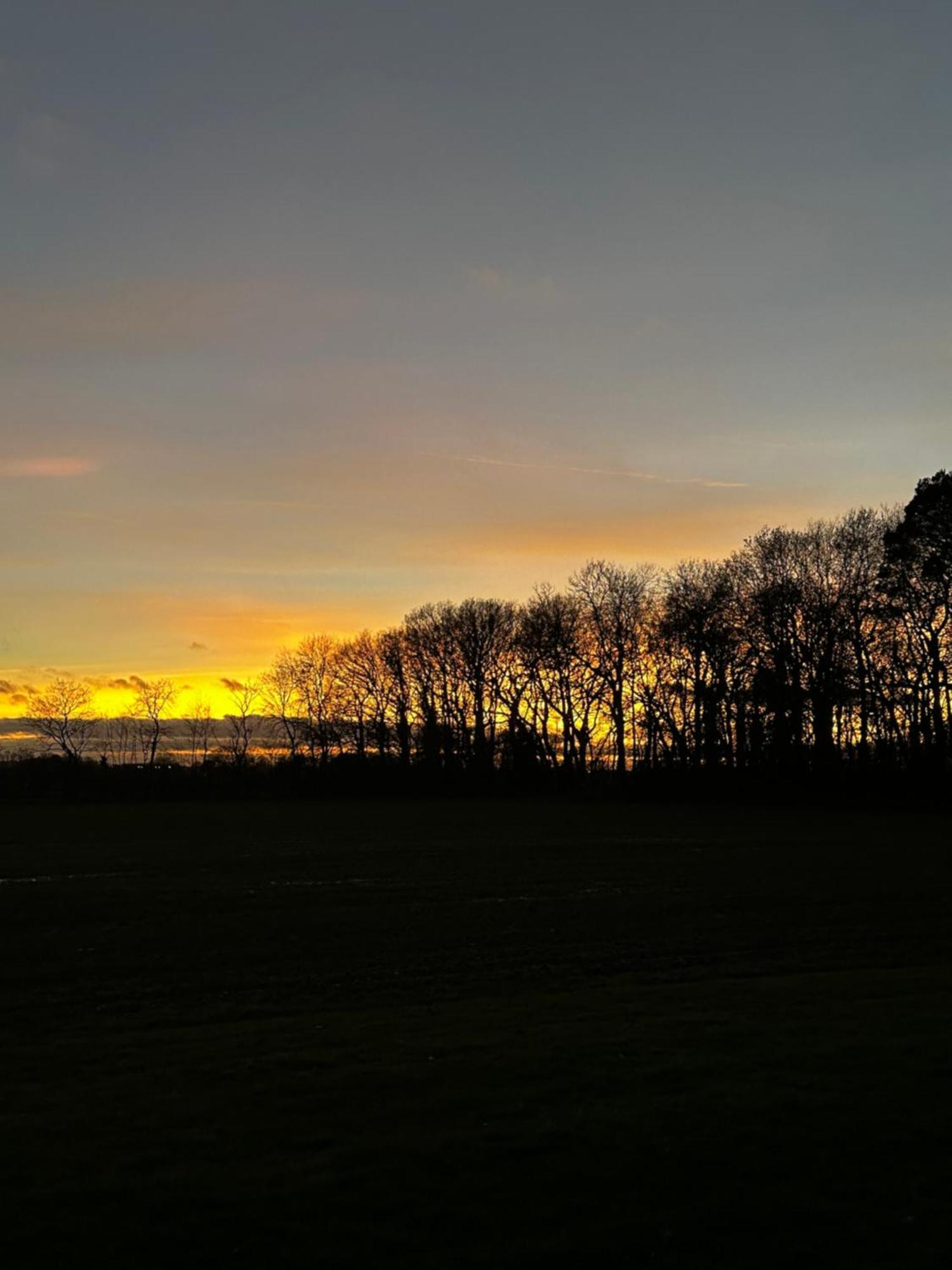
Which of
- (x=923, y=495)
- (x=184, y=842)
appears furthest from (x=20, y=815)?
(x=923, y=495)

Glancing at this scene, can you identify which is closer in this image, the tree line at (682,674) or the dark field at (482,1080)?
the dark field at (482,1080)

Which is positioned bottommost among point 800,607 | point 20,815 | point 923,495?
point 20,815

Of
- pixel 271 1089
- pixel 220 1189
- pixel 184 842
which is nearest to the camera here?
pixel 220 1189

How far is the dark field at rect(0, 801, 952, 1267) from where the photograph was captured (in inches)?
297

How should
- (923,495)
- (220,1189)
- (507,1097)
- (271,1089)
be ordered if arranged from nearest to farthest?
1. (220,1189)
2. (507,1097)
3. (271,1089)
4. (923,495)

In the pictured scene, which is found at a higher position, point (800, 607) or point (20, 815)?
point (800, 607)

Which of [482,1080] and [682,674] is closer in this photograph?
[482,1080]

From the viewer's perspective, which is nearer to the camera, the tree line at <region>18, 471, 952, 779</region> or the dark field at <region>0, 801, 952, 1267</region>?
the dark field at <region>0, 801, 952, 1267</region>

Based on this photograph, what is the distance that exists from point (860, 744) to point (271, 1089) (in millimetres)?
76986

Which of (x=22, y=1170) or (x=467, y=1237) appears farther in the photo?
(x=22, y=1170)

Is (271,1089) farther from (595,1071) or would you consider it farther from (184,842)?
(184,842)

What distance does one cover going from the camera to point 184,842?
56.5m

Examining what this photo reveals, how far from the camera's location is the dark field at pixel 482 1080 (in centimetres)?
755

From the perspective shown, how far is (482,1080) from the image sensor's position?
11.5m
